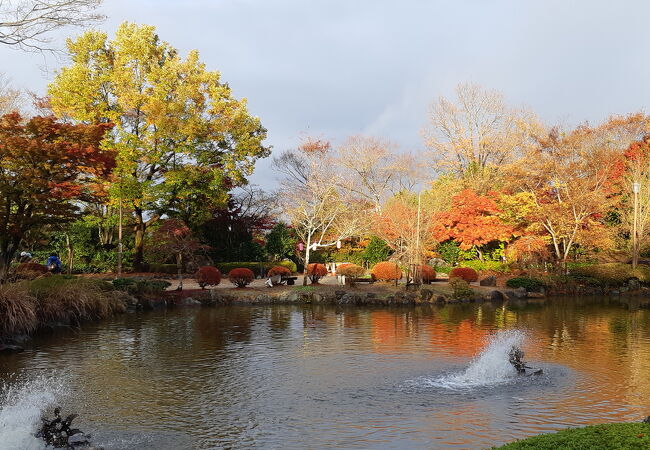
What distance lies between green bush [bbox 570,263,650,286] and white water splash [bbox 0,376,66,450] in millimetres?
22826

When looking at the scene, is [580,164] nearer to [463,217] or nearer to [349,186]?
[463,217]

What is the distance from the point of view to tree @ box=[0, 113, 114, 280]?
17.5 metres

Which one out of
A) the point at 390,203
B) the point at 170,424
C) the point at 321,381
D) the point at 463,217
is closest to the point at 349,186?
the point at 390,203

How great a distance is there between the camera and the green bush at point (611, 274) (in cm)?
2606

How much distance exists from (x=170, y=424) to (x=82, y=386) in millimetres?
2841

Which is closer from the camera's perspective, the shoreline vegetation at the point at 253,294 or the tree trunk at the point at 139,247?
the shoreline vegetation at the point at 253,294

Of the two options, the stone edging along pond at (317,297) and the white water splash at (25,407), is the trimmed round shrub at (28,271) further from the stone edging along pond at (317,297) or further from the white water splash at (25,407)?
the white water splash at (25,407)

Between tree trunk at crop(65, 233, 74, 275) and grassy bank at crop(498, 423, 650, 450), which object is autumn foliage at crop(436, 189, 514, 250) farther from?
grassy bank at crop(498, 423, 650, 450)

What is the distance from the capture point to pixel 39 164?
1802 cm

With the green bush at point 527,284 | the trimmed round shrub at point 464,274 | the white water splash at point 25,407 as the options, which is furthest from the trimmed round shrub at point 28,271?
the green bush at point 527,284

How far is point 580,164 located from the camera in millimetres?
28906

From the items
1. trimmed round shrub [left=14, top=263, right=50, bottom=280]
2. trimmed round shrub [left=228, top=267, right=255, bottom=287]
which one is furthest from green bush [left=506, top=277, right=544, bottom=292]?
trimmed round shrub [left=14, top=263, right=50, bottom=280]

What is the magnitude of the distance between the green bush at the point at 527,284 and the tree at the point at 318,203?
8551 mm

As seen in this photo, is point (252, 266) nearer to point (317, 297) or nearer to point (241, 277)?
point (241, 277)
